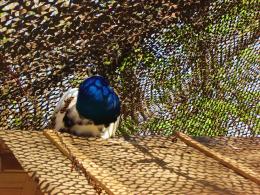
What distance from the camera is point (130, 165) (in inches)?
44.8

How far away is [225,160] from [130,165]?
0.77ft

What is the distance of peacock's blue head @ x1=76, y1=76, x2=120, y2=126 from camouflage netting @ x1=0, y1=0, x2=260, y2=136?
122 mm

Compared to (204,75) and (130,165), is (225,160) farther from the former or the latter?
(204,75)

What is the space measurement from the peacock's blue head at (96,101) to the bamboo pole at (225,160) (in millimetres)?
199

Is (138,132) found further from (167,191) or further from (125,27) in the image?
(167,191)

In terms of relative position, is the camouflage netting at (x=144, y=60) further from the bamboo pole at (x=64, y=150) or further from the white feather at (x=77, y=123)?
the bamboo pole at (x=64, y=150)

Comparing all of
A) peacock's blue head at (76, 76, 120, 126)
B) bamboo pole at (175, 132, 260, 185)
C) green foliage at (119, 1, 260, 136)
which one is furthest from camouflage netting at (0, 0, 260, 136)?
bamboo pole at (175, 132, 260, 185)

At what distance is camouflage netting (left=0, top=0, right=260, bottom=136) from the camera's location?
4.18ft

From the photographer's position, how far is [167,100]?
1.81 meters

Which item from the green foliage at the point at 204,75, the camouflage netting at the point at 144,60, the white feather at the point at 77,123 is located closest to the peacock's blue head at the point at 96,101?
the white feather at the point at 77,123

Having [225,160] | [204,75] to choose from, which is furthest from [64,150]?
[204,75]

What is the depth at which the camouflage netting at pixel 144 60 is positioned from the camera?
1274mm

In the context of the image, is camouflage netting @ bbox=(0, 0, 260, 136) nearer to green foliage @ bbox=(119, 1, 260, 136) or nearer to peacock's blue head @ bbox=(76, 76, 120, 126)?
green foliage @ bbox=(119, 1, 260, 136)

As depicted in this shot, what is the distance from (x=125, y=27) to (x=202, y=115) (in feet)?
2.04
